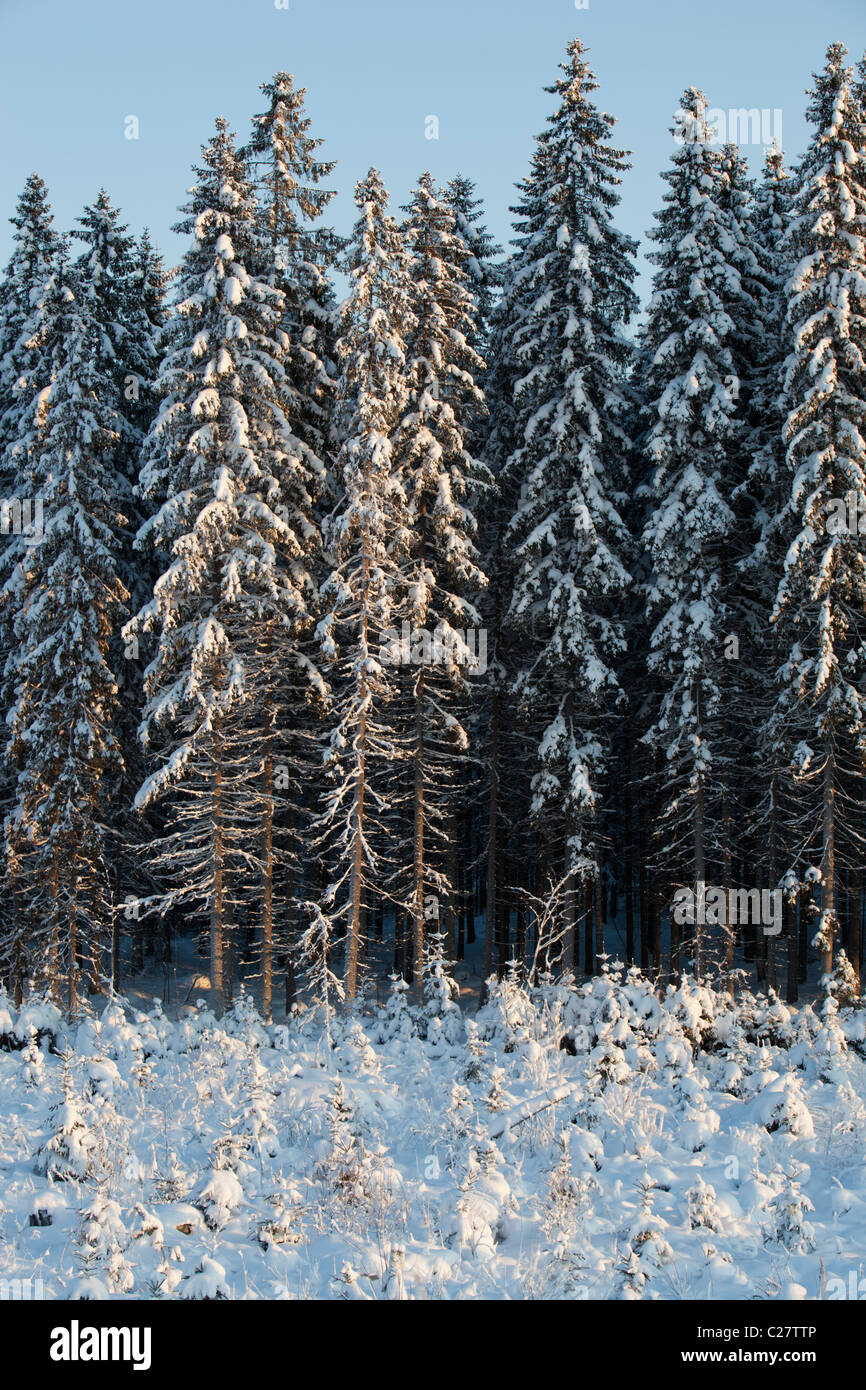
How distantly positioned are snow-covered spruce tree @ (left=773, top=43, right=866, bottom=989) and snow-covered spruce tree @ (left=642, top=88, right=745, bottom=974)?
1.89 metres

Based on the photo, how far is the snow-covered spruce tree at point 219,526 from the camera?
1888 cm

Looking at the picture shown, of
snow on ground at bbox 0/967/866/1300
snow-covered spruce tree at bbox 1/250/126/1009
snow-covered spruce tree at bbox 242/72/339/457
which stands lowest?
snow on ground at bbox 0/967/866/1300

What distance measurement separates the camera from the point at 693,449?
22.4m

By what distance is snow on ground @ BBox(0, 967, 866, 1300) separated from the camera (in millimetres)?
6035

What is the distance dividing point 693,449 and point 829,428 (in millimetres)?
3221

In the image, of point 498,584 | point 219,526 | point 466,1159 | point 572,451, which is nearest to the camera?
point 466,1159

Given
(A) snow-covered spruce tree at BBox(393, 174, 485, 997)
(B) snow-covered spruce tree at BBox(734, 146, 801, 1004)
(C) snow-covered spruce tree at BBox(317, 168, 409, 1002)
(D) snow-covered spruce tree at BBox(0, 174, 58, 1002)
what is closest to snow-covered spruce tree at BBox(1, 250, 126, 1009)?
(D) snow-covered spruce tree at BBox(0, 174, 58, 1002)

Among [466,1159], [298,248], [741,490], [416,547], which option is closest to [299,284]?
[298,248]

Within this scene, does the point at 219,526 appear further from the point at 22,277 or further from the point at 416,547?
the point at 22,277

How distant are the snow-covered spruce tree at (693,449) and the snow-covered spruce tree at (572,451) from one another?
3.63ft

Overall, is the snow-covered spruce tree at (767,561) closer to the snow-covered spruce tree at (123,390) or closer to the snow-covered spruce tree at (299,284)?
the snow-covered spruce tree at (299,284)

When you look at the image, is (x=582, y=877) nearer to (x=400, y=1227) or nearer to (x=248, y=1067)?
(x=248, y=1067)

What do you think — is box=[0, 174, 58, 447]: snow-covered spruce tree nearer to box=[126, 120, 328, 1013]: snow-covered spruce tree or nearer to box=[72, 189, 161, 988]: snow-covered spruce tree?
box=[72, 189, 161, 988]: snow-covered spruce tree

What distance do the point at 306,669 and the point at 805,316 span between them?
14.2 m
